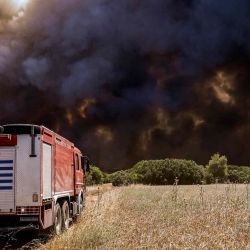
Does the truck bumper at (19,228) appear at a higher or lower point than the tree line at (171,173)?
lower

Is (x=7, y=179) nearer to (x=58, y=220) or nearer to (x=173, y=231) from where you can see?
(x=58, y=220)

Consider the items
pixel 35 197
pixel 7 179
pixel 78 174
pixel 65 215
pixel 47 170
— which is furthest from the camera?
pixel 78 174

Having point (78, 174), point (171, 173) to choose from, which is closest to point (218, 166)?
point (171, 173)

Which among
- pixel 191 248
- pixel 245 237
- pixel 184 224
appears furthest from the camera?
pixel 184 224

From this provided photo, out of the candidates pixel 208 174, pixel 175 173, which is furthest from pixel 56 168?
pixel 208 174

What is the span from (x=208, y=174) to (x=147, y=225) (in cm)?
7669

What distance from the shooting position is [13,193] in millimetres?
12781

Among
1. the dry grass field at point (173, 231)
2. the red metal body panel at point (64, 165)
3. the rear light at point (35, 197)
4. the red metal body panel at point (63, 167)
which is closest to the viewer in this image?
the dry grass field at point (173, 231)

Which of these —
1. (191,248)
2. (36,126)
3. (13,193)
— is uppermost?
(36,126)

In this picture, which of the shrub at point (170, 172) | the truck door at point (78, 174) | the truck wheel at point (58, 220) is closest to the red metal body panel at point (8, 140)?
the truck wheel at point (58, 220)

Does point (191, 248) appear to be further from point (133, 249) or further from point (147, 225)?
point (147, 225)

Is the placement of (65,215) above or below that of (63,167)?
below

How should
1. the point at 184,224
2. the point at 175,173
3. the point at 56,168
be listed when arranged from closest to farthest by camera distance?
the point at 184,224 < the point at 56,168 < the point at 175,173

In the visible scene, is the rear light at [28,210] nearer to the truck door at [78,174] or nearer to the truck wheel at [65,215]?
the truck wheel at [65,215]
